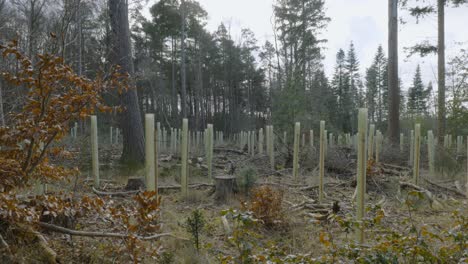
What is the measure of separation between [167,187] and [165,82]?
21.2 m

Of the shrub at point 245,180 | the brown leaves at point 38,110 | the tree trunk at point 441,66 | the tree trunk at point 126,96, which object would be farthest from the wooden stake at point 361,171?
the tree trunk at point 441,66

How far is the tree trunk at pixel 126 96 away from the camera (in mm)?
7438

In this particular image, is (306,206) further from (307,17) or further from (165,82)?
(165,82)

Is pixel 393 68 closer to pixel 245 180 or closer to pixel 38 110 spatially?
pixel 245 180

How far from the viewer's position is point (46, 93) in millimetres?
2189

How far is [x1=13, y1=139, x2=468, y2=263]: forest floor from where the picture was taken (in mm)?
2760

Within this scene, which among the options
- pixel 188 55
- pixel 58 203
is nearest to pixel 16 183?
pixel 58 203

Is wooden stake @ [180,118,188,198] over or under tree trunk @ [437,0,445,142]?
under

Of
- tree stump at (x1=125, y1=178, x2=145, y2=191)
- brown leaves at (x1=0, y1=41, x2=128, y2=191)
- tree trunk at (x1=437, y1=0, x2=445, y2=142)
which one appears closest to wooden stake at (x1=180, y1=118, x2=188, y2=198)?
tree stump at (x1=125, y1=178, x2=145, y2=191)

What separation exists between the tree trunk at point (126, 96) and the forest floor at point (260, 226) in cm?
49

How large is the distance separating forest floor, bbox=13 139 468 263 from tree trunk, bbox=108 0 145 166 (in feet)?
1.62

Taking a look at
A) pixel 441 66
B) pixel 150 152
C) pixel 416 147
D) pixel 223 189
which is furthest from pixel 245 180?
pixel 441 66

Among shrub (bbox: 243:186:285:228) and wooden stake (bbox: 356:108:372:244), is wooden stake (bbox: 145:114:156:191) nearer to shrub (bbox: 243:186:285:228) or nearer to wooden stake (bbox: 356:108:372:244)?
shrub (bbox: 243:186:285:228)

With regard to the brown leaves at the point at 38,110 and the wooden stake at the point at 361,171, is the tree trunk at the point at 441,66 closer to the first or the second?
the wooden stake at the point at 361,171
